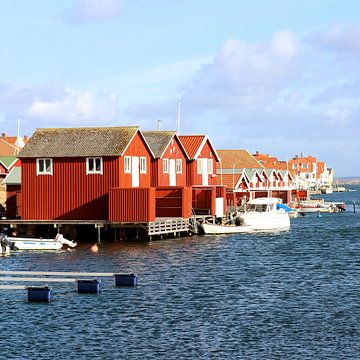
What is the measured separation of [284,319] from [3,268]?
21352mm

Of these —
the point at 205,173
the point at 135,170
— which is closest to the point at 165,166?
the point at 135,170

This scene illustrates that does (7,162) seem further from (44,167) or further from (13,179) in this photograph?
(44,167)

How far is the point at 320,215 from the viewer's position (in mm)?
120938

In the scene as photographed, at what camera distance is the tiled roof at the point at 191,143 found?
266 ft

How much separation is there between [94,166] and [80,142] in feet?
9.17

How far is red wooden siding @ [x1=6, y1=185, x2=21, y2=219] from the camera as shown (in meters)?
72.6

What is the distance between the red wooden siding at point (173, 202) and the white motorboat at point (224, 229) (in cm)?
299

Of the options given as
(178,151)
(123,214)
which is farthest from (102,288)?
(178,151)

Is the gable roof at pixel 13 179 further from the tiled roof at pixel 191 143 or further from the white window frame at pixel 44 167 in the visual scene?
the tiled roof at pixel 191 143

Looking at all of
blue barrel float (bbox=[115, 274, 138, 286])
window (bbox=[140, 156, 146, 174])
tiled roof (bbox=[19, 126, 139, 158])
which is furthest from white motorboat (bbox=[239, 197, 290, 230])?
blue barrel float (bbox=[115, 274, 138, 286])

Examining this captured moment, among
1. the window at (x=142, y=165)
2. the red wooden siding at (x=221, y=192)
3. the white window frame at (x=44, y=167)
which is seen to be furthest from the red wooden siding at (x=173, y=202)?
the white window frame at (x=44, y=167)

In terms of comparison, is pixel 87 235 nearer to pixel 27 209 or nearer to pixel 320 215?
pixel 27 209

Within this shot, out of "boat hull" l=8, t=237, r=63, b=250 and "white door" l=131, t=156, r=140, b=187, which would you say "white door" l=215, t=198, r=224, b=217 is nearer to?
"white door" l=131, t=156, r=140, b=187

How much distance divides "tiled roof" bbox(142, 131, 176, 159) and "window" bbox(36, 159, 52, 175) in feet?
32.5
